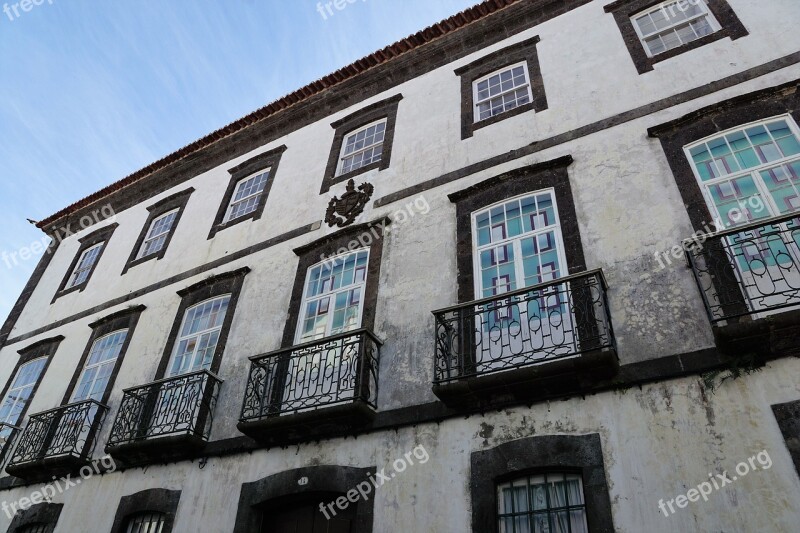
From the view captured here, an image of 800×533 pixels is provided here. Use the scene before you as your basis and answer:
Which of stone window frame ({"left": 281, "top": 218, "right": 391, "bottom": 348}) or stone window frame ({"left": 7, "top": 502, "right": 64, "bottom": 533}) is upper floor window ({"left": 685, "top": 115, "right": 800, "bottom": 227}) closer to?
stone window frame ({"left": 281, "top": 218, "right": 391, "bottom": 348})

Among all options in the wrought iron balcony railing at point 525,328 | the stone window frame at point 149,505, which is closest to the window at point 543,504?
the wrought iron balcony railing at point 525,328

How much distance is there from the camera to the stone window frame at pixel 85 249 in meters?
14.0

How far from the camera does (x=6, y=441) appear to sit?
37.0 ft

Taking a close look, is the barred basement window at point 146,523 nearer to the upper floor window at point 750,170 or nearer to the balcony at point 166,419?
the balcony at point 166,419

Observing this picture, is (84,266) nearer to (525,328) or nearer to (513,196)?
(513,196)

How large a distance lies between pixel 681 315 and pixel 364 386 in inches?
150

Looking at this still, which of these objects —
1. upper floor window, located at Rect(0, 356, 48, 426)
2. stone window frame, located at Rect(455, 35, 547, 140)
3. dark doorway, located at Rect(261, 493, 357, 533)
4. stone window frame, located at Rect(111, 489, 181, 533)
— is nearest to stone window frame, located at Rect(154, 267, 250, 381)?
stone window frame, located at Rect(111, 489, 181, 533)

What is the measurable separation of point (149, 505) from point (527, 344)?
6072mm

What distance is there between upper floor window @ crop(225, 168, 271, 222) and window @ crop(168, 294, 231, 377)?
2302 millimetres

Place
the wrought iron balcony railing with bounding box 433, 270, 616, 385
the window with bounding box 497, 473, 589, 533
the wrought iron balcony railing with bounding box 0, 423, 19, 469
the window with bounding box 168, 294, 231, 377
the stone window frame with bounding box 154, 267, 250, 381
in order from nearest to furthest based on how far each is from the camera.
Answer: the window with bounding box 497, 473, 589, 533 → the wrought iron balcony railing with bounding box 433, 270, 616, 385 → the stone window frame with bounding box 154, 267, 250, 381 → the window with bounding box 168, 294, 231, 377 → the wrought iron balcony railing with bounding box 0, 423, 19, 469

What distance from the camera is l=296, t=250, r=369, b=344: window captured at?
8484 millimetres

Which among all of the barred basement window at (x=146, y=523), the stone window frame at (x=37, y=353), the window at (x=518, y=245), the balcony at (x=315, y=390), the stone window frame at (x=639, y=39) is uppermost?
Answer: the stone window frame at (x=639, y=39)

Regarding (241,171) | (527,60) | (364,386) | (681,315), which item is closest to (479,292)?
(364,386)

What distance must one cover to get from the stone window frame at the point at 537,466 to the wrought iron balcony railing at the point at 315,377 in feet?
5.85
